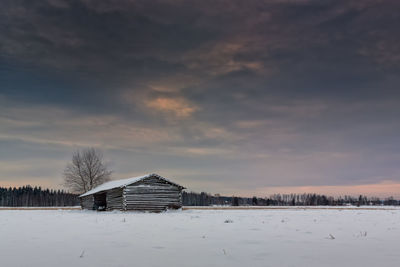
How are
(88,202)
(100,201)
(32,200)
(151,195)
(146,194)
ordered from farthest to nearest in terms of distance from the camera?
(32,200), (88,202), (100,201), (151,195), (146,194)

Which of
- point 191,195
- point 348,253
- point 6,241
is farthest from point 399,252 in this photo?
point 191,195

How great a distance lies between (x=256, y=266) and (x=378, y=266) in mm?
2445

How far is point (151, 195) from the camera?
137 ft

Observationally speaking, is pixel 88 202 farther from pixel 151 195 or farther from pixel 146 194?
pixel 151 195

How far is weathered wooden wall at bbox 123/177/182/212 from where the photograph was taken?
133 feet

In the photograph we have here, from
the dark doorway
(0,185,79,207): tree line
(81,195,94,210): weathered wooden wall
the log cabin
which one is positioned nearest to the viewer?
the log cabin

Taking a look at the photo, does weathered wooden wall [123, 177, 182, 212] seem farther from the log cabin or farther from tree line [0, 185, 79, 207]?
tree line [0, 185, 79, 207]

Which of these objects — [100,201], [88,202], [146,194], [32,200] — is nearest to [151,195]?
[146,194]

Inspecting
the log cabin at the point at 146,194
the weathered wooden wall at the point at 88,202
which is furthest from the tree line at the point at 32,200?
the log cabin at the point at 146,194

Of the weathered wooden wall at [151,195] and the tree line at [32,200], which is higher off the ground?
the weathered wooden wall at [151,195]

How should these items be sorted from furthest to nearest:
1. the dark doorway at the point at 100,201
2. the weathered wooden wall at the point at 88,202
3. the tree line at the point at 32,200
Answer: the tree line at the point at 32,200 < the weathered wooden wall at the point at 88,202 < the dark doorway at the point at 100,201

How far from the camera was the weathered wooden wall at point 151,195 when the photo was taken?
4062 centimetres

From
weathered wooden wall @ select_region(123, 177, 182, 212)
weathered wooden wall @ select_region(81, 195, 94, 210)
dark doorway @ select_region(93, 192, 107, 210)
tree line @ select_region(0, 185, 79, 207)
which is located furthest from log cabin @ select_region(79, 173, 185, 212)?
tree line @ select_region(0, 185, 79, 207)

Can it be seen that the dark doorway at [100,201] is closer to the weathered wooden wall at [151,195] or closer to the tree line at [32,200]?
the weathered wooden wall at [151,195]
